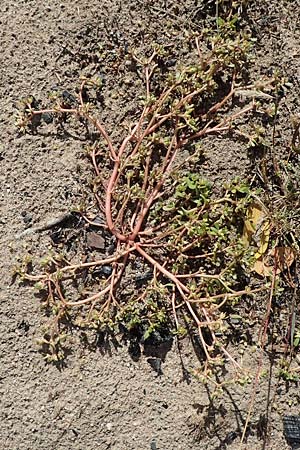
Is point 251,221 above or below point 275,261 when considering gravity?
above

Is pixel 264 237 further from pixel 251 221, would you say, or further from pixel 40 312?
pixel 40 312

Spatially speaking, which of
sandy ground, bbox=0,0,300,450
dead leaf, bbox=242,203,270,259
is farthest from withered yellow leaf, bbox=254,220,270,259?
sandy ground, bbox=0,0,300,450

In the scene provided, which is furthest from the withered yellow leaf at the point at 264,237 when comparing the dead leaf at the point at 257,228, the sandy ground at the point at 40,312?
the sandy ground at the point at 40,312

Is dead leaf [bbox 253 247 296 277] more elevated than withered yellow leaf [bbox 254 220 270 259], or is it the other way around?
withered yellow leaf [bbox 254 220 270 259]

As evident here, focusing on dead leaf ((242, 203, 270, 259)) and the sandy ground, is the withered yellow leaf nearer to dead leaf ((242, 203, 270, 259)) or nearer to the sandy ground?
dead leaf ((242, 203, 270, 259))

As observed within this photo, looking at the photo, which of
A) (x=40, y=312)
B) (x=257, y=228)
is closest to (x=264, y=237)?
(x=257, y=228)

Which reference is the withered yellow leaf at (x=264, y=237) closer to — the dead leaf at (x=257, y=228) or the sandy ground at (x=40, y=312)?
the dead leaf at (x=257, y=228)

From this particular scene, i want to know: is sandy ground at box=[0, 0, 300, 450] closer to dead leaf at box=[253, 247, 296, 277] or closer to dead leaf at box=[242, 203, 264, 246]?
dead leaf at box=[242, 203, 264, 246]

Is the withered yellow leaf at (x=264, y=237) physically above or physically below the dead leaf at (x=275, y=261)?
above
